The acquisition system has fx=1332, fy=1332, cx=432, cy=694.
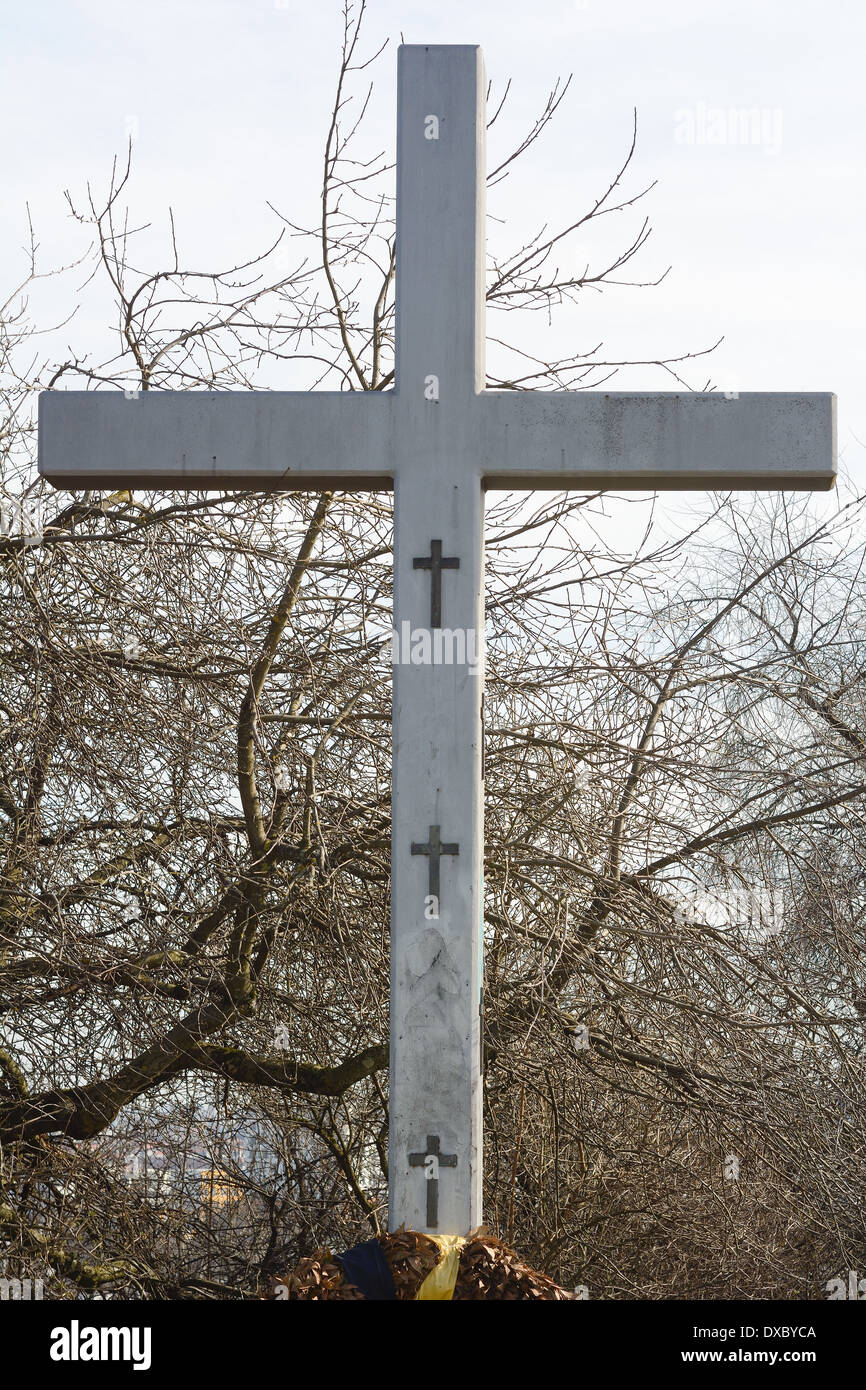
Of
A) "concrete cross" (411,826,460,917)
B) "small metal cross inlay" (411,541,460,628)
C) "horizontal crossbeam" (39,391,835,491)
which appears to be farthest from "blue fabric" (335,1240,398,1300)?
"horizontal crossbeam" (39,391,835,491)

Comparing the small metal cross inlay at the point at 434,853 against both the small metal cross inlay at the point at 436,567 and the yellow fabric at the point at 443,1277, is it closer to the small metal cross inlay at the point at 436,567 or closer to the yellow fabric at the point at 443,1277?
the small metal cross inlay at the point at 436,567

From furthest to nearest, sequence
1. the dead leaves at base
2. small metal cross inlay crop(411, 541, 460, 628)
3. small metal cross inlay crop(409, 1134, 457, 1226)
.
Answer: small metal cross inlay crop(411, 541, 460, 628) < small metal cross inlay crop(409, 1134, 457, 1226) < the dead leaves at base

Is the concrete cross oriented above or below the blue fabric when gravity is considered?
above

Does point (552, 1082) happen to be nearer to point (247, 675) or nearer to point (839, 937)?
point (839, 937)

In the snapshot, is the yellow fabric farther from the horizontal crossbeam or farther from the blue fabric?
the horizontal crossbeam

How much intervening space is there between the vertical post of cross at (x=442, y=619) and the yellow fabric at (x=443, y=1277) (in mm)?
168

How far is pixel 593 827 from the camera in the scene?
457cm

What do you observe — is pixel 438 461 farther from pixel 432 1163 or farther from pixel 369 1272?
pixel 369 1272

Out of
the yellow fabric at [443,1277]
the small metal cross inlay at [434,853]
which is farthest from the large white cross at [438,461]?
the yellow fabric at [443,1277]

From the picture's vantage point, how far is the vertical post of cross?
8.68ft

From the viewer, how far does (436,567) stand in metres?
2.78

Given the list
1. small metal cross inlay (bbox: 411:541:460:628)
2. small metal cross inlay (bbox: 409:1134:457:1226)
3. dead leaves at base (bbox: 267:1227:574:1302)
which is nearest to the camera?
dead leaves at base (bbox: 267:1227:574:1302)

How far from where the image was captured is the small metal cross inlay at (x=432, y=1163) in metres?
2.62
